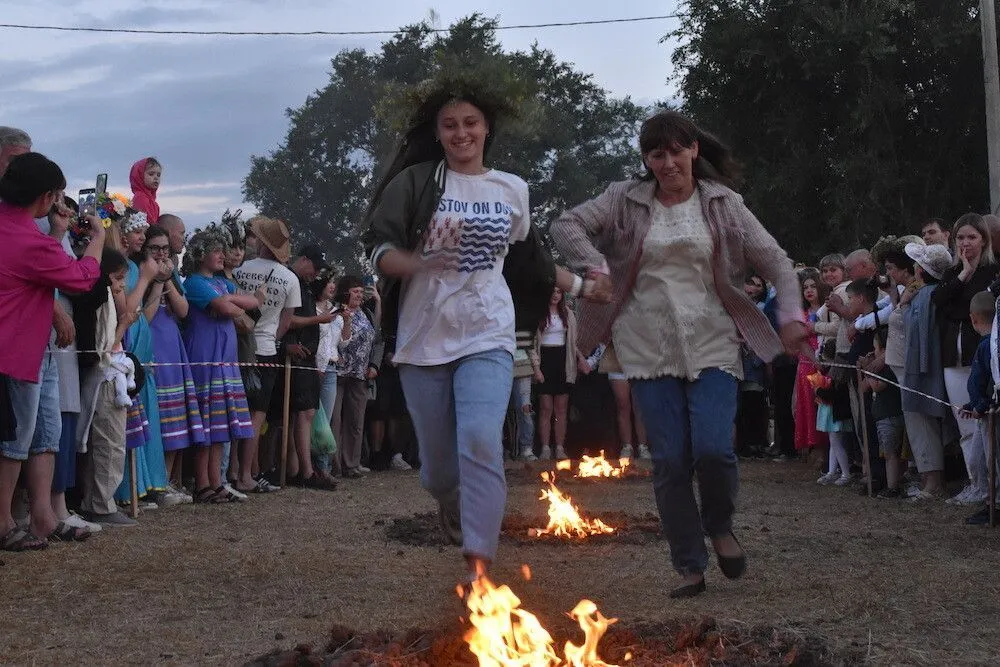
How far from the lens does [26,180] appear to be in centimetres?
789

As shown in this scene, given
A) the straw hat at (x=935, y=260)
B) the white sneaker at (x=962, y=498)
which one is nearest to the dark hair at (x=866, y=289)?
the straw hat at (x=935, y=260)

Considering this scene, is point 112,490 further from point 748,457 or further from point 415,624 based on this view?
point 748,457

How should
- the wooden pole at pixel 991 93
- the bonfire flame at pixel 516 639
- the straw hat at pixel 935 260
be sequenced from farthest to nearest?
the wooden pole at pixel 991 93, the straw hat at pixel 935 260, the bonfire flame at pixel 516 639

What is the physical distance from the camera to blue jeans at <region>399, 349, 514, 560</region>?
18.8ft

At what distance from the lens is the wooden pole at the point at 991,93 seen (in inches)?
805

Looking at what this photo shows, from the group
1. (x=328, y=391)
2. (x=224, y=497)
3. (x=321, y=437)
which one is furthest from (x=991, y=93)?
(x=224, y=497)

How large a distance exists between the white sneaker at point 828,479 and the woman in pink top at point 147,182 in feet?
21.6

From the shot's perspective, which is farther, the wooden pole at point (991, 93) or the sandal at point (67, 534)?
the wooden pole at point (991, 93)

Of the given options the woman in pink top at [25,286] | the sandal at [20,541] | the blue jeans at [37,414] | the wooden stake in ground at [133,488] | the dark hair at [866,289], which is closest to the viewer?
the woman in pink top at [25,286]

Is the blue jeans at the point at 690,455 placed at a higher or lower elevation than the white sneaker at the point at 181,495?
higher

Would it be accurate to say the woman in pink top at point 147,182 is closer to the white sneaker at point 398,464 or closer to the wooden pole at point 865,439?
the white sneaker at point 398,464

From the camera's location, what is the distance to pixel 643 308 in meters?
6.62

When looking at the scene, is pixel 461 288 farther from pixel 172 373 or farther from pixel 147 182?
pixel 147 182

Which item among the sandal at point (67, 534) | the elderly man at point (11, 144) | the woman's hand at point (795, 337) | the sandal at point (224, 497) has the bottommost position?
the sandal at point (224, 497)
